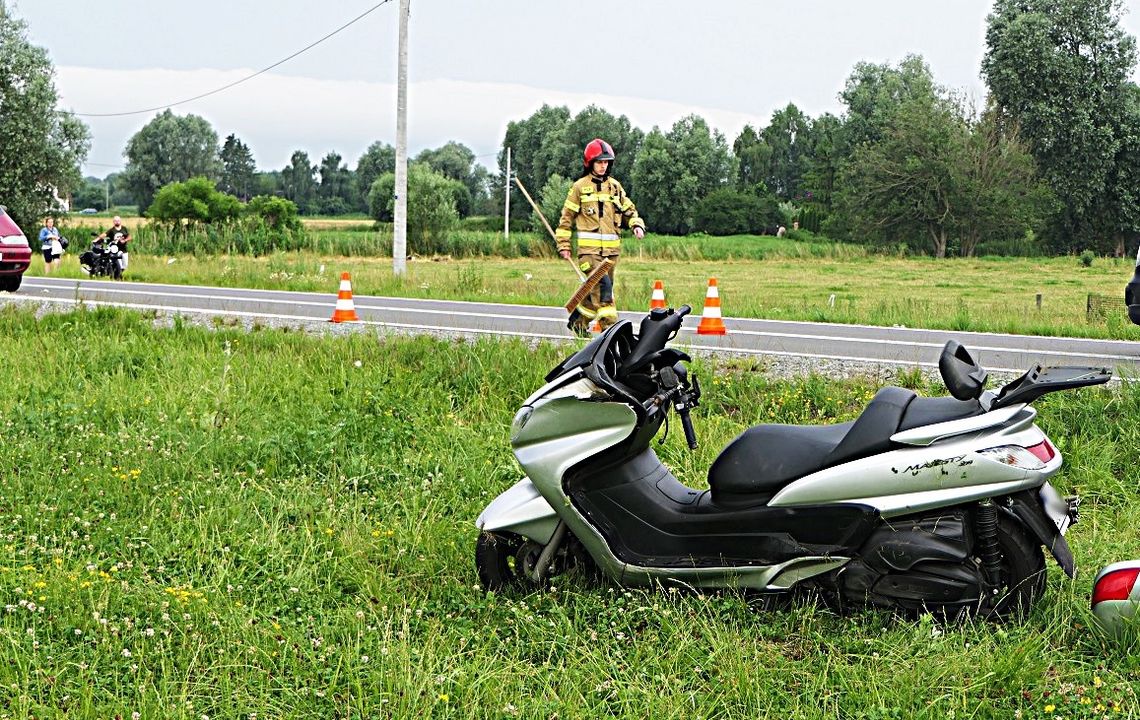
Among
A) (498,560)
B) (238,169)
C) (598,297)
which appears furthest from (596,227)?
(238,169)

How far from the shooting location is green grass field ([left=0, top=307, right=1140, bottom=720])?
3.68m

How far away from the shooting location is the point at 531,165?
252ft

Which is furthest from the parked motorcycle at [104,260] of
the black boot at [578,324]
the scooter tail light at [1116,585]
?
the scooter tail light at [1116,585]

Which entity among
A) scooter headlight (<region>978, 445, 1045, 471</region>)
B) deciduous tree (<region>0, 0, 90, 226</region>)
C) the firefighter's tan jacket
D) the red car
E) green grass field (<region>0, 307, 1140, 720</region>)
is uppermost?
deciduous tree (<region>0, 0, 90, 226</region>)

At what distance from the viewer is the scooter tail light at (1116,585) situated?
389cm

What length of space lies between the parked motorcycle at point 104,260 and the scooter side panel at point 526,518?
66.0 ft

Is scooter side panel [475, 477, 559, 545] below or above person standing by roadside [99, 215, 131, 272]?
below

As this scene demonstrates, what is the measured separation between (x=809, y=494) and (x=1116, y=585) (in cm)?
105

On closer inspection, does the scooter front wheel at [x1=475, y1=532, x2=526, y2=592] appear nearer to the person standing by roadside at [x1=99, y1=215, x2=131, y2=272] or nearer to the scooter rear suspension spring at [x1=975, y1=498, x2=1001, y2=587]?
the scooter rear suspension spring at [x1=975, y1=498, x2=1001, y2=587]

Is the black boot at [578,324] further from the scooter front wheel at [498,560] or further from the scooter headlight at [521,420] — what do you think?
the scooter headlight at [521,420]

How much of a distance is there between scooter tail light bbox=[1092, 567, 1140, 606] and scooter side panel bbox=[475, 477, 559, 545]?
1913 mm

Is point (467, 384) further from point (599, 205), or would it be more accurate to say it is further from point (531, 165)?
point (531, 165)

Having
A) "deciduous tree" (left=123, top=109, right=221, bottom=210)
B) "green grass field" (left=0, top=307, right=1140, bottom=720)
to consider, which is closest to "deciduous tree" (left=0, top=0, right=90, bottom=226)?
"green grass field" (left=0, top=307, right=1140, bottom=720)

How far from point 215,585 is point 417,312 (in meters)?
10.1
